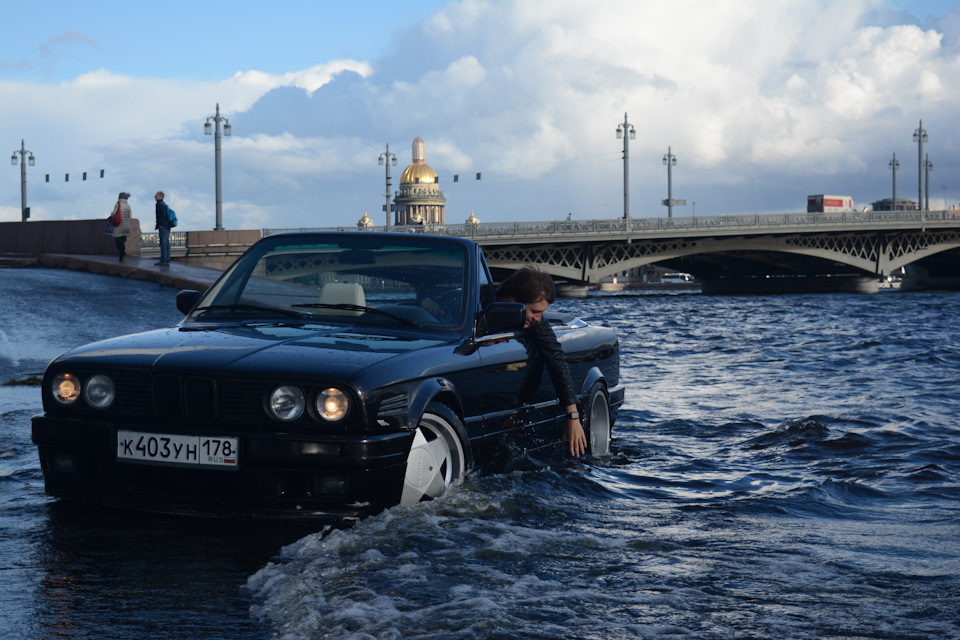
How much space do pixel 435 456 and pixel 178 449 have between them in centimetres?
103

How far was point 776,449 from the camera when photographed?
720 centimetres

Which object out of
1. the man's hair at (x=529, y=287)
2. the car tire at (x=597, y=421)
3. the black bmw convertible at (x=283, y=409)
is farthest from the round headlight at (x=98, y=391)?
the car tire at (x=597, y=421)

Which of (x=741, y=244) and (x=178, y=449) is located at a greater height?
(x=741, y=244)

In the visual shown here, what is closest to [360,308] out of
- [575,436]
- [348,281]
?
[348,281]

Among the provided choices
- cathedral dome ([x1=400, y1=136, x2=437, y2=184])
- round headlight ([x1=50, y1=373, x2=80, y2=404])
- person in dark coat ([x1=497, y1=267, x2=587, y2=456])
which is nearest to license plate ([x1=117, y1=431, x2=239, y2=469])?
round headlight ([x1=50, y1=373, x2=80, y2=404])

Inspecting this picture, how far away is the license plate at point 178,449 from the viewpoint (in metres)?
3.69

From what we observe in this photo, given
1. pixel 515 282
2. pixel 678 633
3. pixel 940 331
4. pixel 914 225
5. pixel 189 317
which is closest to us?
pixel 678 633

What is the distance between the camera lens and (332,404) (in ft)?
12.1

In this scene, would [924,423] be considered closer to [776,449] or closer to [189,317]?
[776,449]

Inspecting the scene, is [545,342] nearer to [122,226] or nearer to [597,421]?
[597,421]

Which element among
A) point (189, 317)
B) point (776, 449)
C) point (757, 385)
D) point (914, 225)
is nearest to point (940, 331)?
point (757, 385)

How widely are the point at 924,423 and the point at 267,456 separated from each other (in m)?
6.32

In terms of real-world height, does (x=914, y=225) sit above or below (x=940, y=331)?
above

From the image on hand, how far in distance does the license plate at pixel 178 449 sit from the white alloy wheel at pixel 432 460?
67 centimetres
